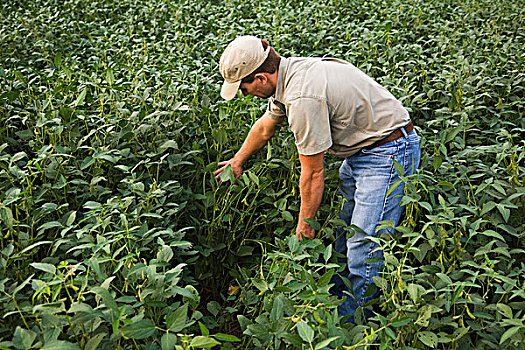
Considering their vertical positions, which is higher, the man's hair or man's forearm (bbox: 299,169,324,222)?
the man's hair

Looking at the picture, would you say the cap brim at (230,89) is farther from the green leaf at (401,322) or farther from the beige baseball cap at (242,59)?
the green leaf at (401,322)

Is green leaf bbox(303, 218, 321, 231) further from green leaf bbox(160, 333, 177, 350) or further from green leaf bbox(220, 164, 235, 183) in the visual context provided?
green leaf bbox(160, 333, 177, 350)

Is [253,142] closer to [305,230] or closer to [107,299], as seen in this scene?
[305,230]

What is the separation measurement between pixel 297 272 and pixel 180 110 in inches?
54.0

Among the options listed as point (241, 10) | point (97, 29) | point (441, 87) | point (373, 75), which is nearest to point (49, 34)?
point (97, 29)

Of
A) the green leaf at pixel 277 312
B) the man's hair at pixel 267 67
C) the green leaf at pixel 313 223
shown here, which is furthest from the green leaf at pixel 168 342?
the man's hair at pixel 267 67

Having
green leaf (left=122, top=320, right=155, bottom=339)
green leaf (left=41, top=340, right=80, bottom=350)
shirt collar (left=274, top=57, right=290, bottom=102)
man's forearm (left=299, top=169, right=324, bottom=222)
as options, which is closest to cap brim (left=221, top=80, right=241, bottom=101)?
shirt collar (left=274, top=57, right=290, bottom=102)

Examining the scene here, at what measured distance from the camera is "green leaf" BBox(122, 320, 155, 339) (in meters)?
1.46

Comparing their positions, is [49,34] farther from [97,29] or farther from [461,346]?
[461,346]

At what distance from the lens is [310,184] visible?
2271 mm

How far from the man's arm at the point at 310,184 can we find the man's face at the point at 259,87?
351mm

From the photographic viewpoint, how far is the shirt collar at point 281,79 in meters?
2.27

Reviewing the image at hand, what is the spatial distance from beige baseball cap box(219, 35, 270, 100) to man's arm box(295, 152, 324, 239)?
0.45 metres

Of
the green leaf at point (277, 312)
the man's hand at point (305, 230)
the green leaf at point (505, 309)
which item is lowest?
the man's hand at point (305, 230)
